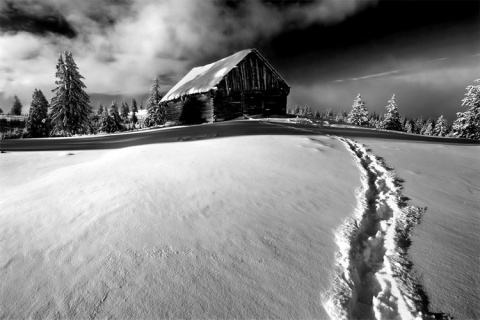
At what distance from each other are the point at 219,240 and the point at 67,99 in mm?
31014

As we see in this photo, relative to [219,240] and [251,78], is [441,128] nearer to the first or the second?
[251,78]

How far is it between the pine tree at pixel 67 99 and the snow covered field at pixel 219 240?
24989mm

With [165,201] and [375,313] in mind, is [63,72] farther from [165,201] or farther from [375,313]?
[375,313]

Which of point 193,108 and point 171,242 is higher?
point 193,108

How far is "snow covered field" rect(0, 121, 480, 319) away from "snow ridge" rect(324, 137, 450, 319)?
0.08 feet

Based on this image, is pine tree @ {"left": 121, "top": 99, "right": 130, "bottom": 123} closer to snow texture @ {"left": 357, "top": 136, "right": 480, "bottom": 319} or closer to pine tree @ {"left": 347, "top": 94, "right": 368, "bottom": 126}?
pine tree @ {"left": 347, "top": 94, "right": 368, "bottom": 126}

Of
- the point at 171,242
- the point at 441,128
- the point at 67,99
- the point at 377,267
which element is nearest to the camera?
the point at 377,267

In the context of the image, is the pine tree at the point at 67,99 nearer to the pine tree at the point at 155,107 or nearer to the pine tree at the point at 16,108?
the pine tree at the point at 155,107

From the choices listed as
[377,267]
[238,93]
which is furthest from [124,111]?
[377,267]

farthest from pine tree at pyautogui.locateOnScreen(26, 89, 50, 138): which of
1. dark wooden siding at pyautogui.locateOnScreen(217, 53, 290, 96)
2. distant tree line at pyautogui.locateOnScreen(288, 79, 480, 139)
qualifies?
distant tree line at pyautogui.locateOnScreen(288, 79, 480, 139)

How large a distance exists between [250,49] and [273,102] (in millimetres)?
4952

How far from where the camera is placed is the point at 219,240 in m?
2.85

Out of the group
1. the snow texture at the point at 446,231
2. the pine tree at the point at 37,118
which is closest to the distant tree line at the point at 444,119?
the snow texture at the point at 446,231

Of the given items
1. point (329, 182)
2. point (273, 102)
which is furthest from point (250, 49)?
point (329, 182)
